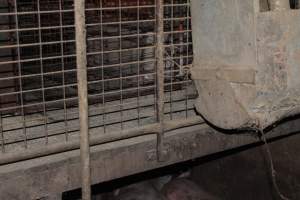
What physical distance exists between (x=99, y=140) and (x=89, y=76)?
2268 millimetres

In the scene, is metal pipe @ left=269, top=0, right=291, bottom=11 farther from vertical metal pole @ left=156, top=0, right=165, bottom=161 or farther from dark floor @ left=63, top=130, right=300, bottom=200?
dark floor @ left=63, top=130, right=300, bottom=200

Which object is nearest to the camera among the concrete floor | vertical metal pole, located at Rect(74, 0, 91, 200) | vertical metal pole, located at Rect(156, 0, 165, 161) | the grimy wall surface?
vertical metal pole, located at Rect(74, 0, 91, 200)

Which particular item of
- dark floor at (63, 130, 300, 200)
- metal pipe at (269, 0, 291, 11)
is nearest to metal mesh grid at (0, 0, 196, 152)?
metal pipe at (269, 0, 291, 11)

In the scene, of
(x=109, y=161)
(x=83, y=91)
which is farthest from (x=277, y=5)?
(x=109, y=161)

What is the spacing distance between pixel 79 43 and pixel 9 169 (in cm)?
101

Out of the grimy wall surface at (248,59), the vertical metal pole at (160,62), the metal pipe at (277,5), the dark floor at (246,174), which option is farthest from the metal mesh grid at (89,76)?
the dark floor at (246,174)

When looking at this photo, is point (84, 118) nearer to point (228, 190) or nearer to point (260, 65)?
point (260, 65)

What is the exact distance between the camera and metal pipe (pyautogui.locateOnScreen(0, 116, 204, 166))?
3.28 metres

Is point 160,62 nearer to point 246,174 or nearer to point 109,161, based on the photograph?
point 109,161

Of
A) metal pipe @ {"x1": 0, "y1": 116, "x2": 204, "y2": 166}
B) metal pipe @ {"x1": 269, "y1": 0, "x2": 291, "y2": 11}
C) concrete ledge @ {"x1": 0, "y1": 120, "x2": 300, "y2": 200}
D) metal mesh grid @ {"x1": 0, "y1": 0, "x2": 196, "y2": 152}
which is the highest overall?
metal pipe @ {"x1": 269, "y1": 0, "x2": 291, "y2": 11}

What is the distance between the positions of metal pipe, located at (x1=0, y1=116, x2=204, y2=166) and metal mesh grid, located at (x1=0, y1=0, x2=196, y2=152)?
15cm

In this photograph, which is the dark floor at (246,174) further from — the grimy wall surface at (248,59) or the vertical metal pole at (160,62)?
the vertical metal pole at (160,62)

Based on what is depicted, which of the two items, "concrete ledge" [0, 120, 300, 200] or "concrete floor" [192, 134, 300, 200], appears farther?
"concrete floor" [192, 134, 300, 200]

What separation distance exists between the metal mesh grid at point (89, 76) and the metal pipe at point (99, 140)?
15 centimetres
